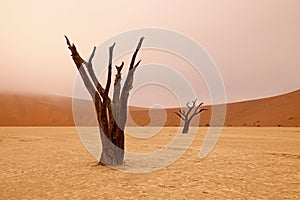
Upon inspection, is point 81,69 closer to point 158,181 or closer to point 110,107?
point 110,107

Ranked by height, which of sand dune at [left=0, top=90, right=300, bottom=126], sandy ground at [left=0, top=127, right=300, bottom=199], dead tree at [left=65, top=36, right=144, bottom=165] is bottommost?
sandy ground at [left=0, top=127, right=300, bottom=199]

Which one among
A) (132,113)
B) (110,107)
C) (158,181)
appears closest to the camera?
(158,181)

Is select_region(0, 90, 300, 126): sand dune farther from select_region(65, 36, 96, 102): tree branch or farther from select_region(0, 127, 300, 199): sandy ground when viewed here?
select_region(0, 127, 300, 199): sandy ground

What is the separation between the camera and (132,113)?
96688 millimetres

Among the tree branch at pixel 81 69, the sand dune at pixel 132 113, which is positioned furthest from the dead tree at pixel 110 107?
Result: the sand dune at pixel 132 113

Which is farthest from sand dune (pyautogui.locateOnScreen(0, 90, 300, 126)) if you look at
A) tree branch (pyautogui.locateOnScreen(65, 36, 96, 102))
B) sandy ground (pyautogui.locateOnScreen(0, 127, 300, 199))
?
sandy ground (pyautogui.locateOnScreen(0, 127, 300, 199))

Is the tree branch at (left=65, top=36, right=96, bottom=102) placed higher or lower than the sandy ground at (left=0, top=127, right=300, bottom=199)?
higher

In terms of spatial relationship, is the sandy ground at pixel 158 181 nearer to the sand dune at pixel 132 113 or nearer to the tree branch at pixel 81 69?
the tree branch at pixel 81 69

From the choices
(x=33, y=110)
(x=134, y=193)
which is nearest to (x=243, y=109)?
(x=33, y=110)

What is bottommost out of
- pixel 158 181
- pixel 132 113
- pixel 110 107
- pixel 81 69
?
pixel 158 181

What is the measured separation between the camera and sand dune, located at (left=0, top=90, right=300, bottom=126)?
67931 millimetres

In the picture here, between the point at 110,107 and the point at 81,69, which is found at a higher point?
the point at 81,69

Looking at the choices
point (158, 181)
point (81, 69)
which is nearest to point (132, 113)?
point (81, 69)

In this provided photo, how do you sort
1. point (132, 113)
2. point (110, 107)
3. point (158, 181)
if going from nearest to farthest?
1. point (158, 181)
2. point (110, 107)
3. point (132, 113)
